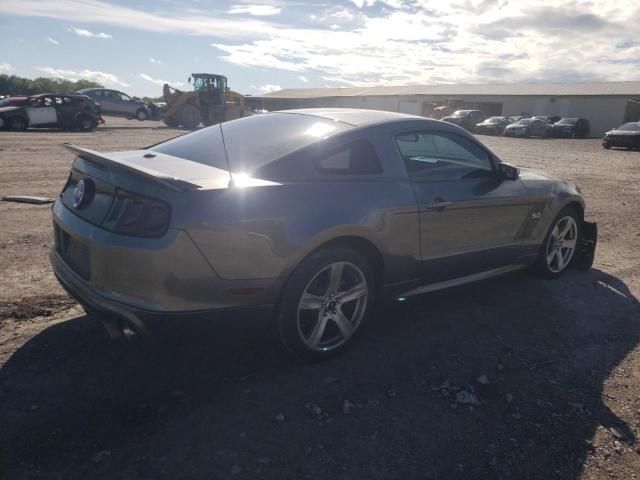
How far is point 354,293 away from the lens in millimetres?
3205

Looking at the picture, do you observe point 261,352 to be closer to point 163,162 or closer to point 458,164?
point 163,162

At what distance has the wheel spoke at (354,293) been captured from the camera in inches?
124

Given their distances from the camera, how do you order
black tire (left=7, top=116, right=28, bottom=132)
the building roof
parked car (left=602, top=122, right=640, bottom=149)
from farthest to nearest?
the building roof, parked car (left=602, top=122, right=640, bottom=149), black tire (left=7, top=116, right=28, bottom=132)

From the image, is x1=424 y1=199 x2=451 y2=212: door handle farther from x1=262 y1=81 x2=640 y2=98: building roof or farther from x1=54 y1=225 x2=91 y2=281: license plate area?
x1=262 y1=81 x2=640 y2=98: building roof

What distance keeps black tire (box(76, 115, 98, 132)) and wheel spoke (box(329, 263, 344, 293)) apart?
20.8 m

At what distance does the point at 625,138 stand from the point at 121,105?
28354 millimetres

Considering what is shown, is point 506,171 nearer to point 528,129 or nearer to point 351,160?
point 351,160

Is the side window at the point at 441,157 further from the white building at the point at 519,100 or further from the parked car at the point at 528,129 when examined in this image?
the white building at the point at 519,100

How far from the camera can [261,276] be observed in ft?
8.95

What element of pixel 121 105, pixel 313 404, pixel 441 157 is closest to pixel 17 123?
pixel 121 105

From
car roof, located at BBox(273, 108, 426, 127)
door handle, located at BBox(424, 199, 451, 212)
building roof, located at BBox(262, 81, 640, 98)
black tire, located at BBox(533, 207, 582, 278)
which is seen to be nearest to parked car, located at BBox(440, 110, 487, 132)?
building roof, located at BBox(262, 81, 640, 98)

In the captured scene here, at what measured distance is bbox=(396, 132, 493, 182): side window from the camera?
11.7 ft

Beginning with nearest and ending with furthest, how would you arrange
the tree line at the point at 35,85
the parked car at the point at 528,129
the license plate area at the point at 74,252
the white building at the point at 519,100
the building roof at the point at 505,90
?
the license plate area at the point at 74,252 < the parked car at the point at 528,129 < the white building at the point at 519,100 < the building roof at the point at 505,90 < the tree line at the point at 35,85

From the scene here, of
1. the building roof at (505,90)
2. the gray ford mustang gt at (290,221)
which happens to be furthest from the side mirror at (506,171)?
the building roof at (505,90)
